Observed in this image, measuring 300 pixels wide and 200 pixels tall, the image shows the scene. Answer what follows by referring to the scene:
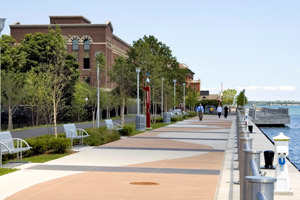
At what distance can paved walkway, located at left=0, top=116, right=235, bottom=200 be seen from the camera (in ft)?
31.8

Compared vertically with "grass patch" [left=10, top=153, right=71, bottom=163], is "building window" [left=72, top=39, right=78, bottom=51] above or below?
above

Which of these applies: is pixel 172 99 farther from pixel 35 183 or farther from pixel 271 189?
pixel 271 189

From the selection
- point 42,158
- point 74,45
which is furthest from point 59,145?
point 74,45

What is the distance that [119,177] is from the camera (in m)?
11.8

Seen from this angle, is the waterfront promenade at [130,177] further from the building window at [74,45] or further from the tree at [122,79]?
the building window at [74,45]

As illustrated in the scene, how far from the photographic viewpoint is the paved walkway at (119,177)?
970cm

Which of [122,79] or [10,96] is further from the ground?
[122,79]

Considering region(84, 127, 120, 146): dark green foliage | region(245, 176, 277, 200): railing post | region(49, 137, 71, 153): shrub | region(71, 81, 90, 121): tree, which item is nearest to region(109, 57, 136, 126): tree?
region(84, 127, 120, 146): dark green foliage

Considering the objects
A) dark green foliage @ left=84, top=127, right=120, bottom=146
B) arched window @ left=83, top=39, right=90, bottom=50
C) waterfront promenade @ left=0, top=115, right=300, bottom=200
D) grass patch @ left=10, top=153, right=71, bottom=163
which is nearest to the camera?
waterfront promenade @ left=0, top=115, right=300, bottom=200

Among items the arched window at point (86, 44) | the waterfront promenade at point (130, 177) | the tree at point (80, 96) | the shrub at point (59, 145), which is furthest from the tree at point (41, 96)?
the arched window at point (86, 44)

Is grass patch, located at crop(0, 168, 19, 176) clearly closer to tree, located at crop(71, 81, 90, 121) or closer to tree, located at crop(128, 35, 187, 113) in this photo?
tree, located at crop(128, 35, 187, 113)

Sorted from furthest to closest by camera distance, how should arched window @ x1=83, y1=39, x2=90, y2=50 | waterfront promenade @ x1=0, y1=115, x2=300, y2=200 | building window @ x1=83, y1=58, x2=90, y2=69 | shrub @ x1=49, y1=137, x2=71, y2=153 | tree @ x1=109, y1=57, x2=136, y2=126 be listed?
building window @ x1=83, y1=58, x2=90, y2=69
arched window @ x1=83, y1=39, x2=90, y2=50
tree @ x1=109, y1=57, x2=136, y2=126
shrub @ x1=49, y1=137, x2=71, y2=153
waterfront promenade @ x1=0, y1=115, x2=300, y2=200

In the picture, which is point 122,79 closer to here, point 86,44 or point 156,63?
point 156,63

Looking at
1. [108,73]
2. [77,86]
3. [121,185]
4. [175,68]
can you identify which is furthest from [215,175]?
[175,68]
